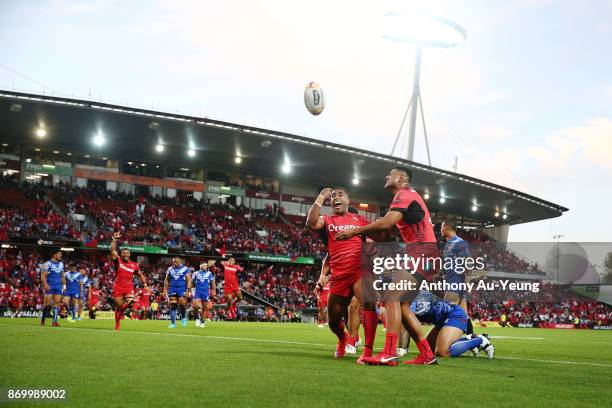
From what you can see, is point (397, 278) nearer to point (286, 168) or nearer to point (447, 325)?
point (447, 325)

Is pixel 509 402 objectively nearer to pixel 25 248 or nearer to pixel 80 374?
pixel 80 374

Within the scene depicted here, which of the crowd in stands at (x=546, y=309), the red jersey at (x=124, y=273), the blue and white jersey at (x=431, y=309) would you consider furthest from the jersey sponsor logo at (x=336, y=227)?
the crowd in stands at (x=546, y=309)

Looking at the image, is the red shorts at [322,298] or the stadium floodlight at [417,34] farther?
the stadium floodlight at [417,34]

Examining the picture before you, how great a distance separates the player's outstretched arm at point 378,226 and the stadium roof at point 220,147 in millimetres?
34370

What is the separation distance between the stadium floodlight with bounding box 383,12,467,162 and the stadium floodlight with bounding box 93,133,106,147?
2201 cm

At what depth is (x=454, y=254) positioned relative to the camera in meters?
10.5

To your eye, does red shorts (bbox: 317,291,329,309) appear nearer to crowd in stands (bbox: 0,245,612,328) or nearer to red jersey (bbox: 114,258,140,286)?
crowd in stands (bbox: 0,245,612,328)

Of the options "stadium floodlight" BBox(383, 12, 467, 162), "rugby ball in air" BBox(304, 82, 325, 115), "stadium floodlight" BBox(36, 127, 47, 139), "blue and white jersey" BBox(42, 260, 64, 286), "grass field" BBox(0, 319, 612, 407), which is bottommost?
"grass field" BBox(0, 319, 612, 407)

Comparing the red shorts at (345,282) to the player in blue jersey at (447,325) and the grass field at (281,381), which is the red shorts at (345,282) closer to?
the grass field at (281,381)

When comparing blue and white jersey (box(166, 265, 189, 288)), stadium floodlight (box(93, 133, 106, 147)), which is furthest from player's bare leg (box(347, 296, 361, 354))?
stadium floodlight (box(93, 133, 106, 147))

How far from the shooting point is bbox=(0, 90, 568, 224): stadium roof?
1593 inches

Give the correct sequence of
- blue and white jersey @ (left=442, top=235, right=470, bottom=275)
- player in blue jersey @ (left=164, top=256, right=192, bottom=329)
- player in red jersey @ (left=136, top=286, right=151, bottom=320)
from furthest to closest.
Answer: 1. player in red jersey @ (left=136, top=286, right=151, bottom=320)
2. player in blue jersey @ (left=164, top=256, right=192, bottom=329)
3. blue and white jersey @ (left=442, top=235, right=470, bottom=275)

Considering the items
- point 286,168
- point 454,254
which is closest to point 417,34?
point 286,168

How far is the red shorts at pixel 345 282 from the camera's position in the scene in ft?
28.4
